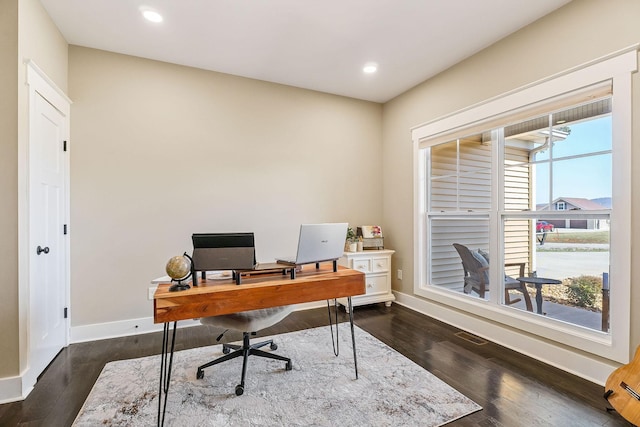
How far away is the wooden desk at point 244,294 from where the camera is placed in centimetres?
167

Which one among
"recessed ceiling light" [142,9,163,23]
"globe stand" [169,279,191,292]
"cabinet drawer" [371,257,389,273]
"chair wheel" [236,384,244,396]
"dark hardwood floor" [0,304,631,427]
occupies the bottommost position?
"dark hardwood floor" [0,304,631,427]

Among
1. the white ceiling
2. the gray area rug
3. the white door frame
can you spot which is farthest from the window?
the white door frame

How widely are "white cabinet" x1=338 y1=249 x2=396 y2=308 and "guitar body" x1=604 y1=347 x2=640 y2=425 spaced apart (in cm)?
229

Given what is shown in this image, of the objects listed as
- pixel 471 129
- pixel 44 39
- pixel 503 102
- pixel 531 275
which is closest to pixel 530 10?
pixel 503 102

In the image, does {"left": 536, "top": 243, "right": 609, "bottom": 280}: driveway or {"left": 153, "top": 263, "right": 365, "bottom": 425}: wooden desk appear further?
{"left": 536, "top": 243, "right": 609, "bottom": 280}: driveway

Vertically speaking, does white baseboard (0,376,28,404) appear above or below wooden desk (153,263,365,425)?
below

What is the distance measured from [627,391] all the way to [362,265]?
8.07ft

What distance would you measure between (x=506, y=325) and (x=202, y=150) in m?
3.47

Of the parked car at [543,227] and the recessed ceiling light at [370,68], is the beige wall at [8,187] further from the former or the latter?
the parked car at [543,227]

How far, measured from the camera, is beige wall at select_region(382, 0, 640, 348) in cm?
203

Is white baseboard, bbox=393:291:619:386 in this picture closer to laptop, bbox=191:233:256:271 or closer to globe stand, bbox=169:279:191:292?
laptop, bbox=191:233:256:271

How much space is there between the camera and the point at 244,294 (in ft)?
6.02

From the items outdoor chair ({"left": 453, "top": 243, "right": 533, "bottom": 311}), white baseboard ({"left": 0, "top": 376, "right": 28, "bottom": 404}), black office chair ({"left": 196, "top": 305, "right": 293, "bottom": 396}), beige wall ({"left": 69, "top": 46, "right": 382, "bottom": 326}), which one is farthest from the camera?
beige wall ({"left": 69, "top": 46, "right": 382, "bottom": 326})

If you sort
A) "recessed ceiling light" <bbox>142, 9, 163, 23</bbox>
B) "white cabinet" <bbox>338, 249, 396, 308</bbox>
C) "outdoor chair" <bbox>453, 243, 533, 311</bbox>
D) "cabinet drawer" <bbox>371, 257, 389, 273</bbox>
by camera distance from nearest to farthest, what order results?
"recessed ceiling light" <bbox>142, 9, 163, 23</bbox> → "outdoor chair" <bbox>453, 243, 533, 311</bbox> → "white cabinet" <bbox>338, 249, 396, 308</bbox> → "cabinet drawer" <bbox>371, 257, 389, 273</bbox>
